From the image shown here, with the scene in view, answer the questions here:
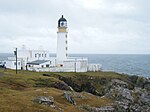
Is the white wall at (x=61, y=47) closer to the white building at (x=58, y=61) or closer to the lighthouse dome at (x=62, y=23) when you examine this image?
the white building at (x=58, y=61)

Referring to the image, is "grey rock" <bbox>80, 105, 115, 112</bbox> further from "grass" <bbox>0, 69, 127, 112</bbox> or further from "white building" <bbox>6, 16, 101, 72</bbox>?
"white building" <bbox>6, 16, 101, 72</bbox>

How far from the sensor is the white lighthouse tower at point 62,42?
9338 cm

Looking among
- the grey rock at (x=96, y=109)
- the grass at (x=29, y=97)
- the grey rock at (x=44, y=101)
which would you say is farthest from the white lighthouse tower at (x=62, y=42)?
the grey rock at (x=44, y=101)

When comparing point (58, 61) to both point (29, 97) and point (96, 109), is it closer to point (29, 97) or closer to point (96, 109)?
point (29, 97)

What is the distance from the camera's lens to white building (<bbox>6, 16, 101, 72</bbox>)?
8975 centimetres

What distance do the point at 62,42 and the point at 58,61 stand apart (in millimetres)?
5929

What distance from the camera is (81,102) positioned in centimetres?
4325

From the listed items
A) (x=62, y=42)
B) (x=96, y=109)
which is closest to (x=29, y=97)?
(x=96, y=109)

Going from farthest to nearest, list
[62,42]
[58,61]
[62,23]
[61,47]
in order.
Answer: [62,23], [62,42], [61,47], [58,61]

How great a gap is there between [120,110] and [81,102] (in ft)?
18.0

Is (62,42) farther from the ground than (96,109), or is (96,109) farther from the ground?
(62,42)

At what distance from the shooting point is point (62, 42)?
309 ft

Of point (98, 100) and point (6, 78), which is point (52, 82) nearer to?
point (6, 78)

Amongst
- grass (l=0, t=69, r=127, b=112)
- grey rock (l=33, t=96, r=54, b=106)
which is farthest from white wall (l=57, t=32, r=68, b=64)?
grey rock (l=33, t=96, r=54, b=106)
